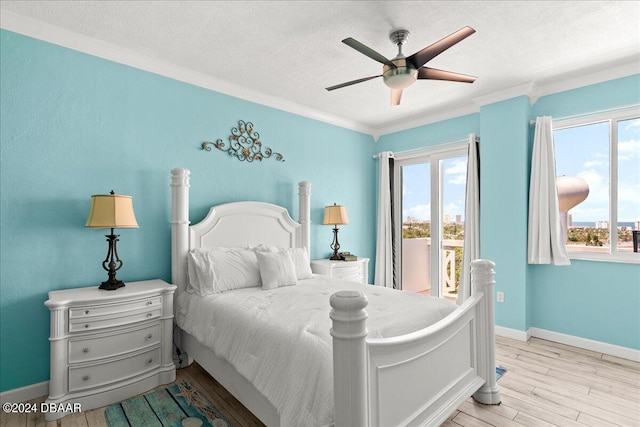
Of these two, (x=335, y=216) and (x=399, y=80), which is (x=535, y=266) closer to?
(x=335, y=216)

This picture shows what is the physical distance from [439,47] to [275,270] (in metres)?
2.09

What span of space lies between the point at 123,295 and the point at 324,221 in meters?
2.41

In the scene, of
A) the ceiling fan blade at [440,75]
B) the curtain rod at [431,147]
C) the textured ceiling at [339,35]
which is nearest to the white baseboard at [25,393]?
the textured ceiling at [339,35]

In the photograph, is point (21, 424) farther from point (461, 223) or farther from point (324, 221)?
point (461, 223)

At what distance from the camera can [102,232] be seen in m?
2.60

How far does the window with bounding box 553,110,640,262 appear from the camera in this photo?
3.05 metres

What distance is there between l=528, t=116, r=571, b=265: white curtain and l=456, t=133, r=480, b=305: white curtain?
1.90 feet

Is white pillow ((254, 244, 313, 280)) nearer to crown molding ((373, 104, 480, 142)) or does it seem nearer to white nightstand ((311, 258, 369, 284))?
white nightstand ((311, 258, 369, 284))

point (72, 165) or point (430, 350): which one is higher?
point (72, 165)

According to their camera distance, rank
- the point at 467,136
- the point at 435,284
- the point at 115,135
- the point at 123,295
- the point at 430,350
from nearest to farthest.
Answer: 1. the point at 430,350
2. the point at 123,295
3. the point at 115,135
4. the point at 467,136
5. the point at 435,284

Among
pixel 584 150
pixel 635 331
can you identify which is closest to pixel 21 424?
pixel 635 331

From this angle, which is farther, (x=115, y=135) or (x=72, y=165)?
(x=115, y=135)

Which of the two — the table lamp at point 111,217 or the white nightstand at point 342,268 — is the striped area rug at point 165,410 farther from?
the white nightstand at point 342,268

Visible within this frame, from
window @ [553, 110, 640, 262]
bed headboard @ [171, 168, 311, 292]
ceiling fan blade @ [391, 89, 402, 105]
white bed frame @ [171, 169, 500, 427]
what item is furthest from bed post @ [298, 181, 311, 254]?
window @ [553, 110, 640, 262]
